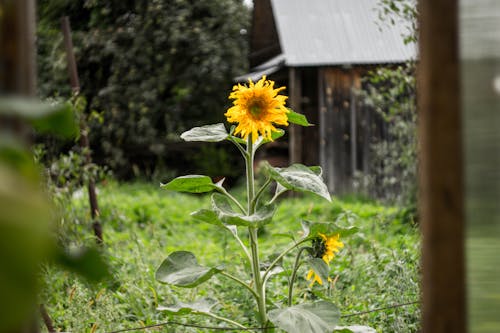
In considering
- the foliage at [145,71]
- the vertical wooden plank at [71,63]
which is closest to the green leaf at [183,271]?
the vertical wooden plank at [71,63]

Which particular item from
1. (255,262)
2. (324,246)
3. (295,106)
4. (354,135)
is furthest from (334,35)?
(255,262)

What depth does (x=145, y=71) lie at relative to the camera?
13.5 metres

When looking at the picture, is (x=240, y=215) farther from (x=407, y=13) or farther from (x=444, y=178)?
(x=407, y=13)

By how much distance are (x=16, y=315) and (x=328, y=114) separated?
10193 millimetres

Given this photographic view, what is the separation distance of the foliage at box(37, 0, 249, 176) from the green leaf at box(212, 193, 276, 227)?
1069 centimetres

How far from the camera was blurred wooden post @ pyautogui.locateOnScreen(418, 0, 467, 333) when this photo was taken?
1.10 metres

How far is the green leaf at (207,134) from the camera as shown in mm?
2312

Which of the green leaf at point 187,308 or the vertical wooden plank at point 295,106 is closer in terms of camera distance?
the green leaf at point 187,308

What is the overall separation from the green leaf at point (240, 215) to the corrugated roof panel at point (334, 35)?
7979 mm

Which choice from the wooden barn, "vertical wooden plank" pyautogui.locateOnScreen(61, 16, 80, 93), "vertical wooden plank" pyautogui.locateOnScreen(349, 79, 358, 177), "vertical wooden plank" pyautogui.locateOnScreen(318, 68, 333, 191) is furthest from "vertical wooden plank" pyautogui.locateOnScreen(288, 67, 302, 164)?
"vertical wooden plank" pyautogui.locateOnScreen(61, 16, 80, 93)

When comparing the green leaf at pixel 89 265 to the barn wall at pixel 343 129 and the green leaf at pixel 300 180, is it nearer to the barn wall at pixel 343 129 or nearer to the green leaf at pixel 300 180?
the green leaf at pixel 300 180

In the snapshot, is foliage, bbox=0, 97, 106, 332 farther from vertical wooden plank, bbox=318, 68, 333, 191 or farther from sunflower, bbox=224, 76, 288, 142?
vertical wooden plank, bbox=318, 68, 333, 191

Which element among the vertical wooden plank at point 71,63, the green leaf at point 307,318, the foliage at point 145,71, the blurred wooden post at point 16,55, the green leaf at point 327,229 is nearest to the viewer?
the blurred wooden post at point 16,55

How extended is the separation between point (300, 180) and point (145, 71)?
11702 millimetres
